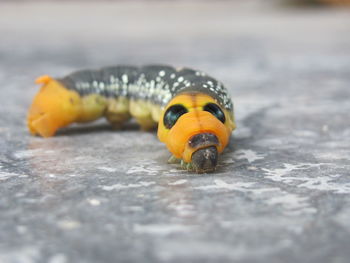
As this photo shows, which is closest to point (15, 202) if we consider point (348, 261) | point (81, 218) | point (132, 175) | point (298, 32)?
point (81, 218)

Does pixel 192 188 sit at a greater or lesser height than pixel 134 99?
lesser

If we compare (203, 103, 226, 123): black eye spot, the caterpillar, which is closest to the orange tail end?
the caterpillar

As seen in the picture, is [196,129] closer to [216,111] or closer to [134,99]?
[216,111]

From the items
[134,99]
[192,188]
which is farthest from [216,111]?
[134,99]

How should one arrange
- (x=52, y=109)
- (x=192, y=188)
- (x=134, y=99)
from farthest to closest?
(x=134, y=99) → (x=52, y=109) → (x=192, y=188)

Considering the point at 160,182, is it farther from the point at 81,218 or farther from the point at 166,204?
the point at 81,218

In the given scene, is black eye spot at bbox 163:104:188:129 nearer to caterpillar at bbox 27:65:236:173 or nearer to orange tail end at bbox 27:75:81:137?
caterpillar at bbox 27:65:236:173

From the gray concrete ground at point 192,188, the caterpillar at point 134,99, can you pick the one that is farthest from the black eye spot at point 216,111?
the gray concrete ground at point 192,188
